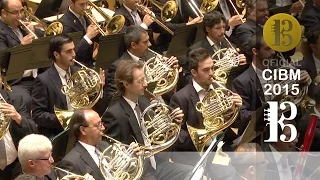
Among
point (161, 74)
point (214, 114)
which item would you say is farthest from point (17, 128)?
point (214, 114)

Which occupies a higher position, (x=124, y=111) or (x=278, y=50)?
(x=278, y=50)

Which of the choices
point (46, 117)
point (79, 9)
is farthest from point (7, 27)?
point (46, 117)

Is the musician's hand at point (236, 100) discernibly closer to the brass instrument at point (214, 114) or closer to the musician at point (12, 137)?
the brass instrument at point (214, 114)

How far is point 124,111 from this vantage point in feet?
17.9

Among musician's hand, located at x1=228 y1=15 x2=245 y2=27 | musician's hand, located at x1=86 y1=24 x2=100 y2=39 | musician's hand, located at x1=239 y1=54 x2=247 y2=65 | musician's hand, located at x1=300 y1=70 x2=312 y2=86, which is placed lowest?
musician's hand, located at x1=228 y1=15 x2=245 y2=27

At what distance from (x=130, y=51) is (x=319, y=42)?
1652 mm

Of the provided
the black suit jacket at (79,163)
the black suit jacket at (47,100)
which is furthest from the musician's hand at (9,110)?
the black suit jacket at (79,163)

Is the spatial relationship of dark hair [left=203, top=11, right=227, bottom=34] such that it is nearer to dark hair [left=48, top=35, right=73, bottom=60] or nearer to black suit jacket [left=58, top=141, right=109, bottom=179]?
dark hair [left=48, top=35, right=73, bottom=60]

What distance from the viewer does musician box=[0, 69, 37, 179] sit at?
5383 mm

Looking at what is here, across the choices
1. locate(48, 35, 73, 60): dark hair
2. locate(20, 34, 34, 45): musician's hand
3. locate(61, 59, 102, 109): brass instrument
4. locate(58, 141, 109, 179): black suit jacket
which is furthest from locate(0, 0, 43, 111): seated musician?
locate(58, 141, 109, 179): black suit jacket

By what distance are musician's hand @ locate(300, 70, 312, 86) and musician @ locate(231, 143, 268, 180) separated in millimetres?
493

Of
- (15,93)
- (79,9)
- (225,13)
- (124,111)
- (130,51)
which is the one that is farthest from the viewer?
(225,13)

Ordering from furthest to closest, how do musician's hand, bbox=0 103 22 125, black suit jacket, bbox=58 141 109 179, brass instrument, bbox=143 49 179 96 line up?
brass instrument, bbox=143 49 179 96, musician's hand, bbox=0 103 22 125, black suit jacket, bbox=58 141 109 179

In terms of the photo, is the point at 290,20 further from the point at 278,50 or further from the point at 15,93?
the point at 15,93
